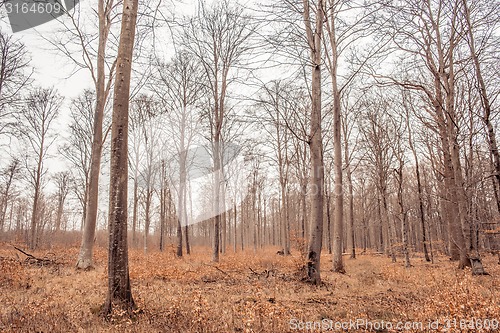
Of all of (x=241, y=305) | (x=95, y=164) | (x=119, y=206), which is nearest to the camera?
(x=119, y=206)

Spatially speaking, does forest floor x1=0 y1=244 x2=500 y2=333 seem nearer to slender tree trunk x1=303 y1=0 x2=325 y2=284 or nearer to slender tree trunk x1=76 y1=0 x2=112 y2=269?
slender tree trunk x1=303 y1=0 x2=325 y2=284

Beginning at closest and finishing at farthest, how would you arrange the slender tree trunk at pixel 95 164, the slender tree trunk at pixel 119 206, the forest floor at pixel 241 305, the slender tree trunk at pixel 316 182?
the forest floor at pixel 241 305 → the slender tree trunk at pixel 119 206 → the slender tree trunk at pixel 316 182 → the slender tree trunk at pixel 95 164

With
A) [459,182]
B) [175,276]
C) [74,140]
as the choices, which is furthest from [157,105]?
[459,182]

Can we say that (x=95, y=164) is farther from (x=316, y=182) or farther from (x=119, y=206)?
(x=316, y=182)

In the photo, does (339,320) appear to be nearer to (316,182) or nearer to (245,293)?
(245,293)

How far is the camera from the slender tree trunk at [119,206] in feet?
13.2

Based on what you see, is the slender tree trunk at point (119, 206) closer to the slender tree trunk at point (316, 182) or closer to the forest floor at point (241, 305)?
the forest floor at point (241, 305)

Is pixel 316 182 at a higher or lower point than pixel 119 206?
higher

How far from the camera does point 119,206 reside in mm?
4129

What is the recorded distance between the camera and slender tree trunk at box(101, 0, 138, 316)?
158 inches

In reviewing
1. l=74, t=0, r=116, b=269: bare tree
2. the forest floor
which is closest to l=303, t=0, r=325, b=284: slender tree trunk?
the forest floor

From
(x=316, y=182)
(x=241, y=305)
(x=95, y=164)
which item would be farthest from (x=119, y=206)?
(x=95, y=164)

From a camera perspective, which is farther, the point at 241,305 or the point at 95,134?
the point at 95,134

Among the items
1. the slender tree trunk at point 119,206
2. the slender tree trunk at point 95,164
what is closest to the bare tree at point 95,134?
the slender tree trunk at point 95,164
